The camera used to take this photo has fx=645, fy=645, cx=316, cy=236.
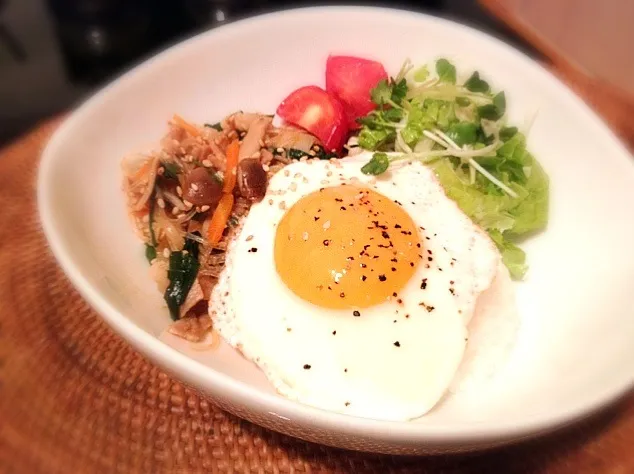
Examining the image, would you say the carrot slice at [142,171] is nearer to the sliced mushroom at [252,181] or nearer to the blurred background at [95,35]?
the sliced mushroom at [252,181]

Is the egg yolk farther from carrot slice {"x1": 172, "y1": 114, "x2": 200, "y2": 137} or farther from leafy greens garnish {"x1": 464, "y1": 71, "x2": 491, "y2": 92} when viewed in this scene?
leafy greens garnish {"x1": 464, "y1": 71, "x2": 491, "y2": 92}

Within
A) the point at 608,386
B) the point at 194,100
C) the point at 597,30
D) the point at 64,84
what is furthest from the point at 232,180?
the point at 597,30

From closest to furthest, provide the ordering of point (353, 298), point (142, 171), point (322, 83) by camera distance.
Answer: point (353, 298), point (142, 171), point (322, 83)

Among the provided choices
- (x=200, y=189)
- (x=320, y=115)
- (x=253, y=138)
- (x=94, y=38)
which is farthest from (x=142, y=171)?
(x=94, y=38)

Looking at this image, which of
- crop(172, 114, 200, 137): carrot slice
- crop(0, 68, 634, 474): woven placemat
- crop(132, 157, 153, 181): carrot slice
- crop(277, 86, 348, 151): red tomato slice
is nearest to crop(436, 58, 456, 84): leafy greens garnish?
crop(277, 86, 348, 151): red tomato slice

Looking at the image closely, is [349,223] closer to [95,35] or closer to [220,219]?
[220,219]

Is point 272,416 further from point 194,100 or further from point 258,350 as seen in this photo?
point 194,100

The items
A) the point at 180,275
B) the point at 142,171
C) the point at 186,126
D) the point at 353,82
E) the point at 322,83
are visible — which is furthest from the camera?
the point at 322,83
